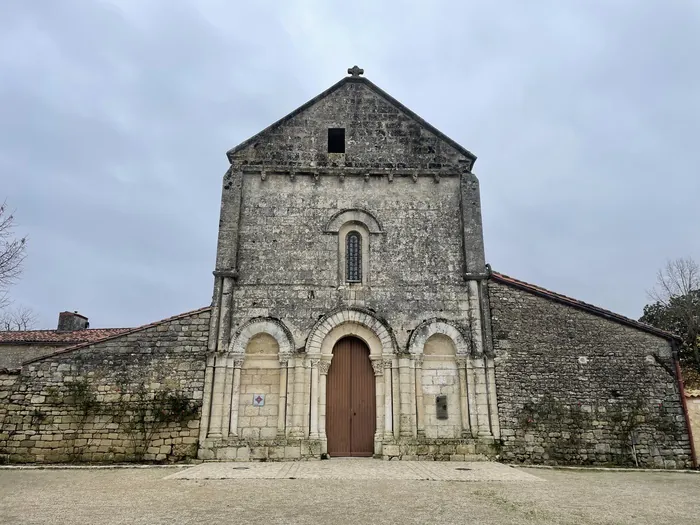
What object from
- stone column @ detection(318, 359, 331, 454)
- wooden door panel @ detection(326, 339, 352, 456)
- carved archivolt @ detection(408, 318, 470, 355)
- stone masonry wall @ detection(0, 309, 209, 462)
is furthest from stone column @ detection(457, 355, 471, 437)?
stone masonry wall @ detection(0, 309, 209, 462)

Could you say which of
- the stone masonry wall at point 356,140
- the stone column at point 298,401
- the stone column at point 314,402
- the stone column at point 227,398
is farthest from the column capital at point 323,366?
the stone masonry wall at point 356,140

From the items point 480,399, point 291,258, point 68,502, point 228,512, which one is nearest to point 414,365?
point 480,399

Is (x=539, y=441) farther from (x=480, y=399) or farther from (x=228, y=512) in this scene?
(x=228, y=512)

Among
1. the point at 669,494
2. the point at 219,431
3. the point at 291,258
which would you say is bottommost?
the point at 669,494

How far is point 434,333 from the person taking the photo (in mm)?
14086

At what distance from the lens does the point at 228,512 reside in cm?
677

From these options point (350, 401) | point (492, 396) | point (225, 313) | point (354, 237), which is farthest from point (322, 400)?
point (354, 237)

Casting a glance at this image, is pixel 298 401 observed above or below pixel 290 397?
below

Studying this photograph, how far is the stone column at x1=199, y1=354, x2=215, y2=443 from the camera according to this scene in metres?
12.9

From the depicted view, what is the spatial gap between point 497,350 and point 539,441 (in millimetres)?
2564

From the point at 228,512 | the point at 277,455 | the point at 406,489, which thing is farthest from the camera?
the point at 277,455

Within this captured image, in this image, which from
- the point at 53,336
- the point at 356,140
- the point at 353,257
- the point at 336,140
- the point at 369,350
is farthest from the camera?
the point at 53,336

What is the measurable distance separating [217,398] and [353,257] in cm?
557

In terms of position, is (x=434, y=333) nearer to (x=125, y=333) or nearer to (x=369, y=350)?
(x=369, y=350)
